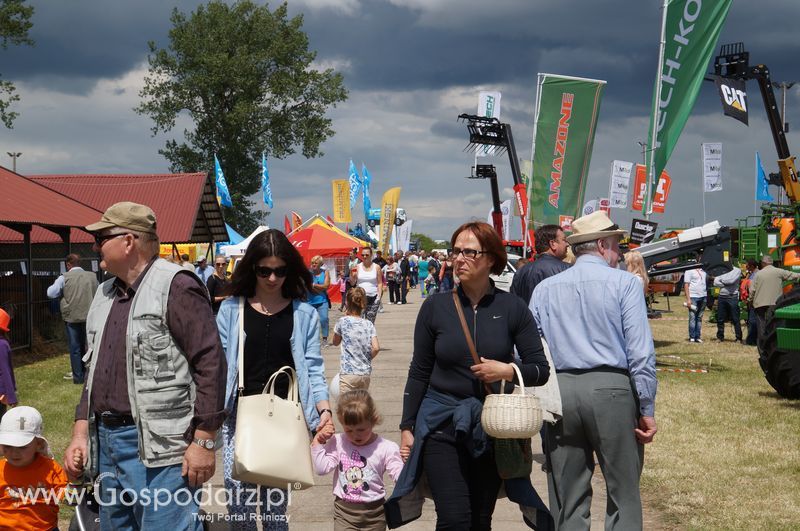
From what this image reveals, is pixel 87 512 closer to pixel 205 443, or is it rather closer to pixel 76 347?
pixel 205 443

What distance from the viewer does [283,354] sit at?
4461mm

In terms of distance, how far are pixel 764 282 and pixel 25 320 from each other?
1498cm

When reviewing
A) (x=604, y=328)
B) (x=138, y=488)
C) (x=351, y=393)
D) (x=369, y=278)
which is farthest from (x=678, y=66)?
(x=138, y=488)

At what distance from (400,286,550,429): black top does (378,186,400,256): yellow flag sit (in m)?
33.4

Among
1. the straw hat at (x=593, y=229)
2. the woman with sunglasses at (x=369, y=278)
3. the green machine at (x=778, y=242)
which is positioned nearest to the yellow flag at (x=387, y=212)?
the green machine at (x=778, y=242)

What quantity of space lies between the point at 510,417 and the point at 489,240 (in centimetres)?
92

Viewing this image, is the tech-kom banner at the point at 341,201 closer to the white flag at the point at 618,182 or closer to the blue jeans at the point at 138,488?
the white flag at the point at 618,182

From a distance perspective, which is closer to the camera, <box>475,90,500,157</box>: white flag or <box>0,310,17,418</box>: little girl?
<box>0,310,17,418</box>: little girl

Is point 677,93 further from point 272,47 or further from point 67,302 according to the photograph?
point 272,47

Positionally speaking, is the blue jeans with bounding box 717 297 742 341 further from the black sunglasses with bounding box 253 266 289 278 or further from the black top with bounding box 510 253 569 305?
the black sunglasses with bounding box 253 266 289 278

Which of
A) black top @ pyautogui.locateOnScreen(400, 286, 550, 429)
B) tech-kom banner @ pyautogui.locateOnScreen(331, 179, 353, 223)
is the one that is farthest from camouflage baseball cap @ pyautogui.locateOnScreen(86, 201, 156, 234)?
tech-kom banner @ pyautogui.locateOnScreen(331, 179, 353, 223)

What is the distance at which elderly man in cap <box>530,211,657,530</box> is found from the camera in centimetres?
450

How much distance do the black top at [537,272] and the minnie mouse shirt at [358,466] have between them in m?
3.10

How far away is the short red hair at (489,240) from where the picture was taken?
425 cm
